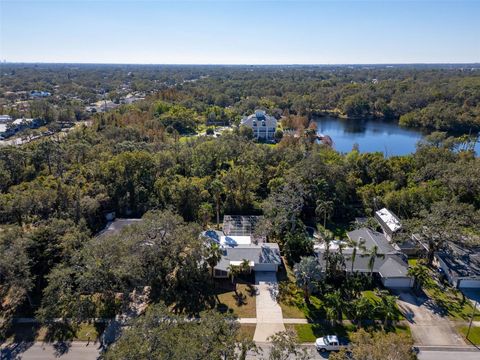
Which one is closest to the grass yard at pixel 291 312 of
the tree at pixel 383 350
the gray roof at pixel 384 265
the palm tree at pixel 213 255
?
the gray roof at pixel 384 265

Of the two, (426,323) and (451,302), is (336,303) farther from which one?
(451,302)

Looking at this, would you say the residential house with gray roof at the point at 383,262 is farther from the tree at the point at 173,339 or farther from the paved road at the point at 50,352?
the paved road at the point at 50,352

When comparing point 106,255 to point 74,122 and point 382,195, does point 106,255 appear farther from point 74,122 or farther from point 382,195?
point 74,122

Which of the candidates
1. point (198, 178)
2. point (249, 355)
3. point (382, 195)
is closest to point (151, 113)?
point (198, 178)

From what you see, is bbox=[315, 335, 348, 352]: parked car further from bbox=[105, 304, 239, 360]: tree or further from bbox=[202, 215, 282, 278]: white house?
bbox=[202, 215, 282, 278]: white house

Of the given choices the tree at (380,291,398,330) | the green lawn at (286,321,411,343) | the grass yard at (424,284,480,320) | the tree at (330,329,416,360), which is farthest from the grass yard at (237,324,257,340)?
the grass yard at (424,284,480,320)

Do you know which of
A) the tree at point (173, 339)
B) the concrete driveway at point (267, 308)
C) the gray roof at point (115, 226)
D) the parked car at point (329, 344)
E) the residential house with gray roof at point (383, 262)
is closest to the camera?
the tree at point (173, 339)
